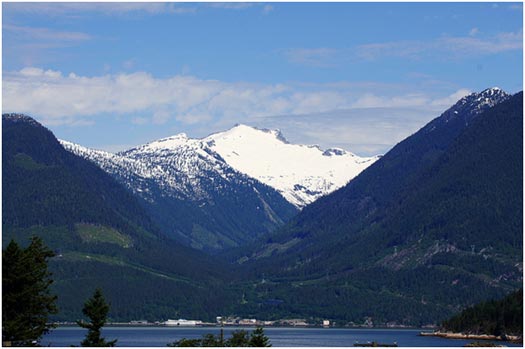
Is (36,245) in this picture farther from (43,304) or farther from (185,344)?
(185,344)

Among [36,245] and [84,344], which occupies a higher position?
[36,245]

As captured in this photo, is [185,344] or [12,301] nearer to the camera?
[12,301]

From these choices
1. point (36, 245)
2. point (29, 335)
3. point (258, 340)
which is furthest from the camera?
point (258, 340)

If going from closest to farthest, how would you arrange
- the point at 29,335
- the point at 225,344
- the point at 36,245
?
the point at 29,335 < the point at 36,245 < the point at 225,344

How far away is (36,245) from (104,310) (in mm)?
10240

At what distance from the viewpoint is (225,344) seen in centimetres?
15588

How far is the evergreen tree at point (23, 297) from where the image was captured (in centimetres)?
11669

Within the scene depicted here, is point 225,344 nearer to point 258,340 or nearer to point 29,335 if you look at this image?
point 258,340

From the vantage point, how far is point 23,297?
11894 cm

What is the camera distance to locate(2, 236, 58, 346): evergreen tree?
116688mm

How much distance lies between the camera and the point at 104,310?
131875mm

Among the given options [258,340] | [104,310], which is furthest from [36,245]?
[258,340]

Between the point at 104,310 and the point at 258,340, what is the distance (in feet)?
64.6

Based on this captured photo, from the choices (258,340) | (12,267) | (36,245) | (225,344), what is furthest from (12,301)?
(225,344)
